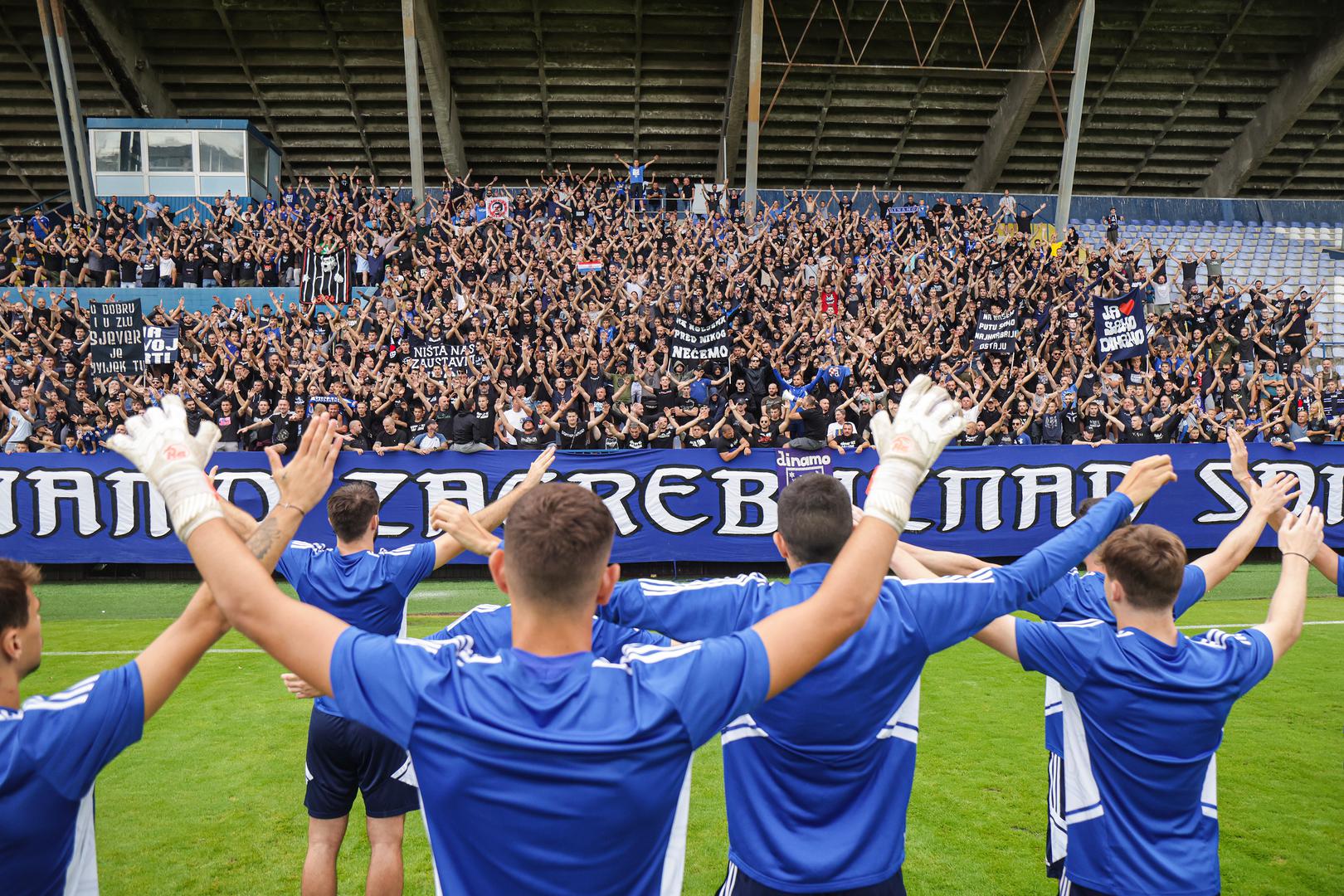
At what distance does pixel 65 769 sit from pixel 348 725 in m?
2.33

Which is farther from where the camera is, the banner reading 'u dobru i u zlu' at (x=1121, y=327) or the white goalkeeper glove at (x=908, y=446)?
the banner reading 'u dobru i u zlu' at (x=1121, y=327)

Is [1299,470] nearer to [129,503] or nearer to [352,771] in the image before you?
[352,771]

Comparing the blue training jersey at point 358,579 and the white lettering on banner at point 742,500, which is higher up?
the blue training jersey at point 358,579

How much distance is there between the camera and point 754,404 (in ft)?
56.6

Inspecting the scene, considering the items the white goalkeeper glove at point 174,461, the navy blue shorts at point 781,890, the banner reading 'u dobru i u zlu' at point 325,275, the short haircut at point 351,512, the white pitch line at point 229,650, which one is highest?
the banner reading 'u dobru i u zlu' at point 325,275

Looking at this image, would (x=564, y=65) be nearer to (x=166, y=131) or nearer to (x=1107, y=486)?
(x=166, y=131)

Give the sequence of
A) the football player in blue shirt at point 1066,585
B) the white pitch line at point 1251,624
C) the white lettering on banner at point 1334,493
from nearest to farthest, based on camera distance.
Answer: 1. the football player in blue shirt at point 1066,585
2. the white pitch line at point 1251,624
3. the white lettering on banner at point 1334,493

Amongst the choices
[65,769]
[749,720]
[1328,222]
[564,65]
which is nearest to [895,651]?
[749,720]

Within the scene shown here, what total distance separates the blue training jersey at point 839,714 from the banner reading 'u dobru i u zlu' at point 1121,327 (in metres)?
16.6

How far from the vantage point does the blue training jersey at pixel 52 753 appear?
2.07 m

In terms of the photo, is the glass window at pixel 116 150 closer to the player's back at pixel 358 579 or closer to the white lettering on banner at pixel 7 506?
the white lettering on banner at pixel 7 506

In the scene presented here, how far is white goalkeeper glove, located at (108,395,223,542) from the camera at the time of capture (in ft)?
6.29

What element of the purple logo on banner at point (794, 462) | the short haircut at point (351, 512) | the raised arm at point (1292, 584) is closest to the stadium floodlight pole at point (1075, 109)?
the purple logo on banner at point (794, 462)

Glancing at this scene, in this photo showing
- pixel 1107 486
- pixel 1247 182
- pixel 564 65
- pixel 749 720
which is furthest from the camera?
pixel 1247 182
